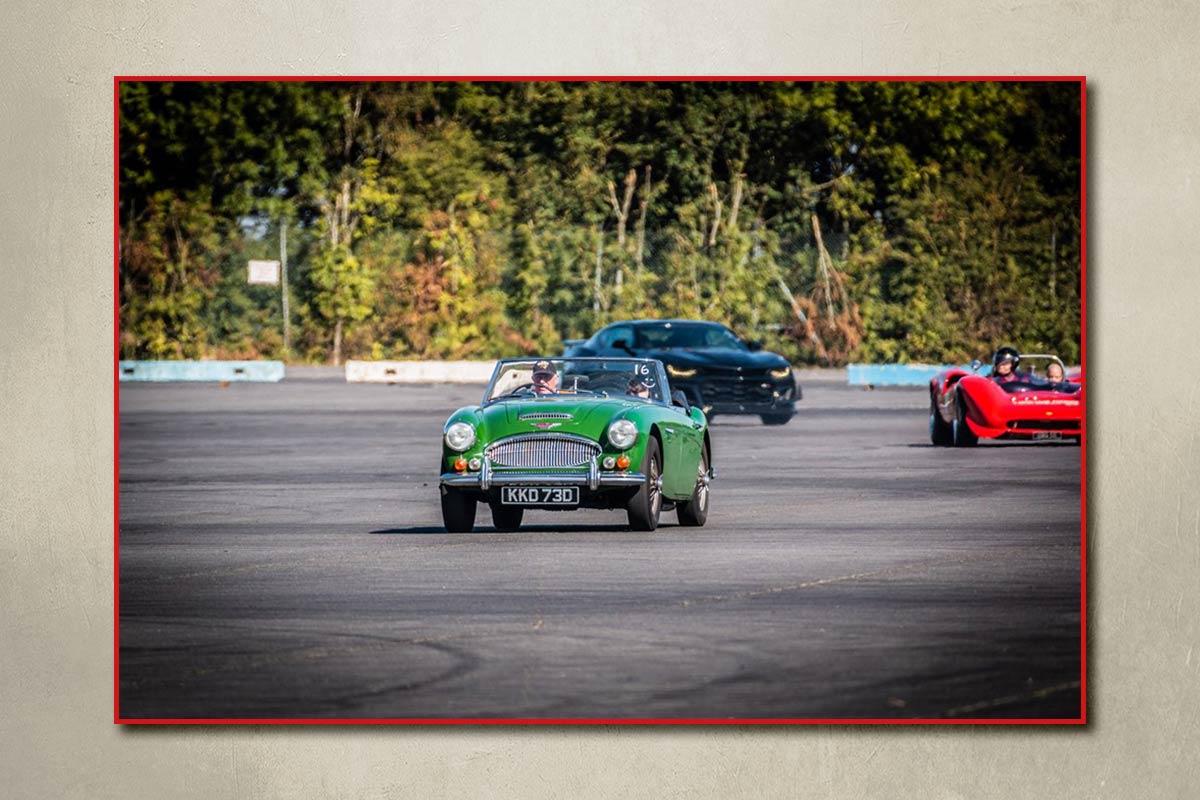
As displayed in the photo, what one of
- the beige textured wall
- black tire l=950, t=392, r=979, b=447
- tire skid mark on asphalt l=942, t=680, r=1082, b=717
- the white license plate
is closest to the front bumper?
black tire l=950, t=392, r=979, b=447

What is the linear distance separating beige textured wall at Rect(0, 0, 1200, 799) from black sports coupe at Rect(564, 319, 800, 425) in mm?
8520

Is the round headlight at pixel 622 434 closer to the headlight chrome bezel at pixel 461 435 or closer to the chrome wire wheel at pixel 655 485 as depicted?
the chrome wire wheel at pixel 655 485

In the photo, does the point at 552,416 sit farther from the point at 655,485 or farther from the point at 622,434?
the point at 655,485

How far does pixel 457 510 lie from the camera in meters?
13.3

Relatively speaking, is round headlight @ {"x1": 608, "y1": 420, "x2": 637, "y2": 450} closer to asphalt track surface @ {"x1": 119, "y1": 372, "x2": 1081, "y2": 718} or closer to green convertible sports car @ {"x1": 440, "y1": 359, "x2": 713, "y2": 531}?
green convertible sports car @ {"x1": 440, "y1": 359, "x2": 713, "y2": 531}

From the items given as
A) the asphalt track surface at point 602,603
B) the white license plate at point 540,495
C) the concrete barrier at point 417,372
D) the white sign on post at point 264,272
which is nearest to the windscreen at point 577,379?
the asphalt track surface at point 602,603

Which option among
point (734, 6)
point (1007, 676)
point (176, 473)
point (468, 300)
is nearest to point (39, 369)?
point (734, 6)

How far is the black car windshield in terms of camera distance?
2036 centimetres

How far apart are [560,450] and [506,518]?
3.35 ft

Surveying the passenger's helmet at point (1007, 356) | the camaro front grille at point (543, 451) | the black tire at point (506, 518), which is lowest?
the black tire at point (506, 518)

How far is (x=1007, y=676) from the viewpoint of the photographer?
9.88 m

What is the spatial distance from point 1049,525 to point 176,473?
6.83m

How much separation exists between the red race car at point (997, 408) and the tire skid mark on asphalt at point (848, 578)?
489cm

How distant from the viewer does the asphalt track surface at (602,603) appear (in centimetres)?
962
